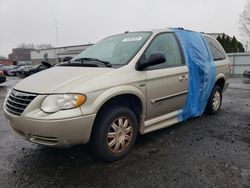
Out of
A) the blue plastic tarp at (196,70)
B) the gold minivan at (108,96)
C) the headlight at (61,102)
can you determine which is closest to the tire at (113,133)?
the gold minivan at (108,96)

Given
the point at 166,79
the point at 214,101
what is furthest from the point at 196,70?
the point at 214,101

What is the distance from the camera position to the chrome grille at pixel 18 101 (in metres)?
2.93

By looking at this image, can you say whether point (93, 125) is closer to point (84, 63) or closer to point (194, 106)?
point (84, 63)

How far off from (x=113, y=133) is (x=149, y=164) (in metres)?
0.64

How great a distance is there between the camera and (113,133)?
10.7 feet

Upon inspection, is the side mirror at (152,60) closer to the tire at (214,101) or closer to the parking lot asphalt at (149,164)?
the parking lot asphalt at (149,164)

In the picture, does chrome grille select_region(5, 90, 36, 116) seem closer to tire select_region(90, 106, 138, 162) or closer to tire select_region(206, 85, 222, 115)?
tire select_region(90, 106, 138, 162)

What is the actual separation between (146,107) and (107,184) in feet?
4.30

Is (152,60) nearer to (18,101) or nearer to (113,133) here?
(113,133)

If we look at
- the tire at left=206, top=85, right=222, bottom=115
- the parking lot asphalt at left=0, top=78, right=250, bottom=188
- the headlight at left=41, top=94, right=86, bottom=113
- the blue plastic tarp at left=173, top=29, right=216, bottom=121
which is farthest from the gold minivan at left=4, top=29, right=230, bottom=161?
the tire at left=206, top=85, right=222, bottom=115

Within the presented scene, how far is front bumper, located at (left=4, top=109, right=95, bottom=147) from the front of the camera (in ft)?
8.98

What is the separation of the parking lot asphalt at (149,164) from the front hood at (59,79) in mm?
1051

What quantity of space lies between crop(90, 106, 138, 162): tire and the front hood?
512 mm

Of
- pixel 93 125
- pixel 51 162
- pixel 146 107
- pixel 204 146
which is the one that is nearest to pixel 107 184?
pixel 93 125
